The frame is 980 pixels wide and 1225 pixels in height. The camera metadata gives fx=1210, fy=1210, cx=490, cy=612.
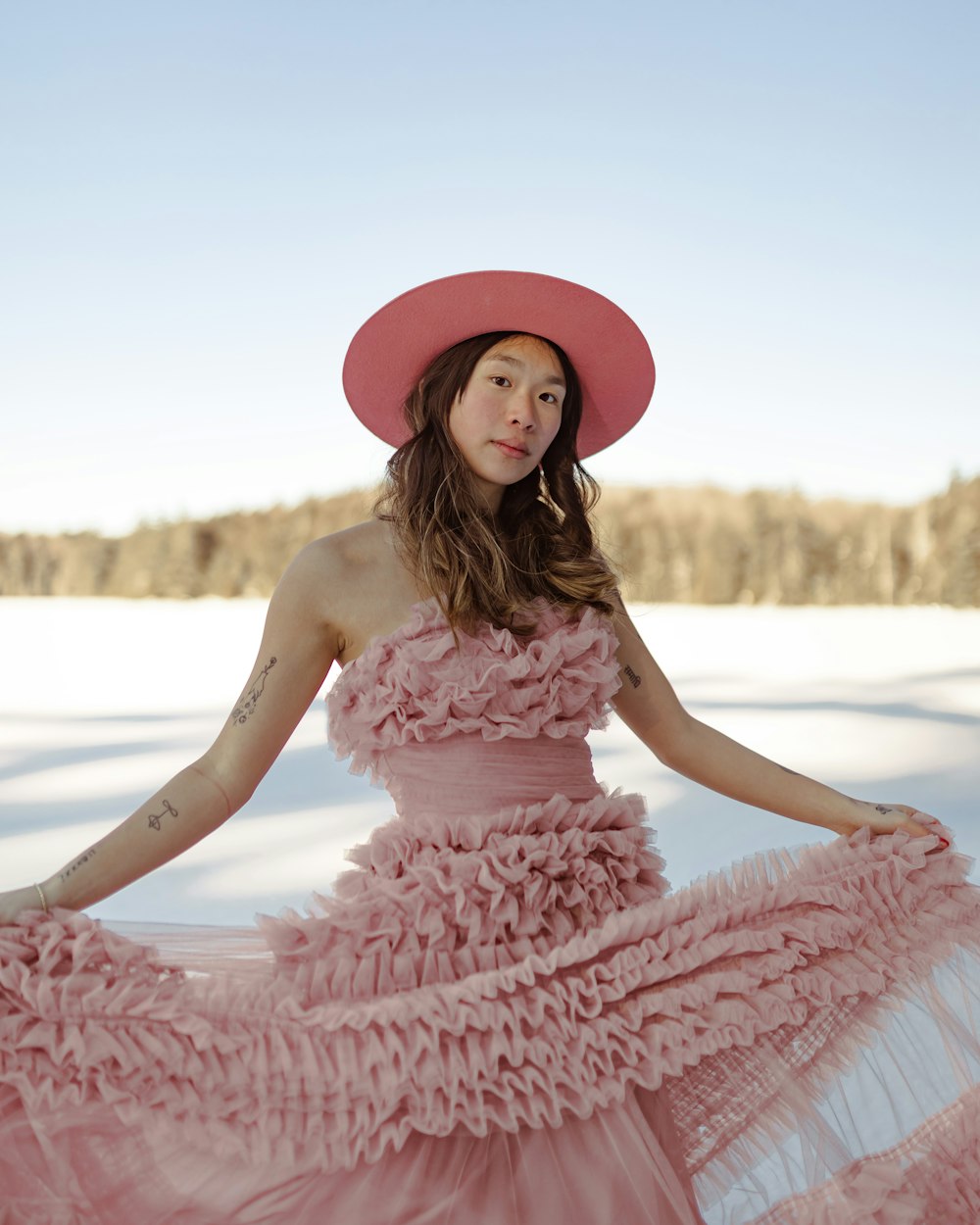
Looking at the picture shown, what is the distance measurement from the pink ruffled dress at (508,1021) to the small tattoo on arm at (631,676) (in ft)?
0.44

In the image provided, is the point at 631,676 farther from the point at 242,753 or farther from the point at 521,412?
the point at 242,753

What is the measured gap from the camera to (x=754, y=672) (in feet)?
23.4

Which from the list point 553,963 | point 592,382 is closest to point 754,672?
point 592,382

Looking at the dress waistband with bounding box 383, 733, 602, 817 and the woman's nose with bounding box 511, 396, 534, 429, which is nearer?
the dress waistband with bounding box 383, 733, 602, 817

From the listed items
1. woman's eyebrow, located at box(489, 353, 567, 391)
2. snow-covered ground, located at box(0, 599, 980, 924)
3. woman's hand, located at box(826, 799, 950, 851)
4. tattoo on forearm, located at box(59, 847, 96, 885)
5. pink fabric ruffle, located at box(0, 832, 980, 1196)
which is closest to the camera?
pink fabric ruffle, located at box(0, 832, 980, 1196)

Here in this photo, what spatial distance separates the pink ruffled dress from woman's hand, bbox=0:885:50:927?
3 centimetres

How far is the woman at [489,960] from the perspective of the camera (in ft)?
3.92

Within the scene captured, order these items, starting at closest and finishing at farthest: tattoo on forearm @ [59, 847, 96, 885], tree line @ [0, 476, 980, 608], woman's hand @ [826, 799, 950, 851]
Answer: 1. tattoo on forearm @ [59, 847, 96, 885]
2. woman's hand @ [826, 799, 950, 851]
3. tree line @ [0, 476, 980, 608]

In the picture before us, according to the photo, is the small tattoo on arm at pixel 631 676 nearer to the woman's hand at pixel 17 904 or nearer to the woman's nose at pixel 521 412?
the woman's nose at pixel 521 412

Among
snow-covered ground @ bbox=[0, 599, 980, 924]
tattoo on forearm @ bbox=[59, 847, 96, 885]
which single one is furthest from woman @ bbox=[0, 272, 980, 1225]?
snow-covered ground @ bbox=[0, 599, 980, 924]

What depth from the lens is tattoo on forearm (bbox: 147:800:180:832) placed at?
1376mm

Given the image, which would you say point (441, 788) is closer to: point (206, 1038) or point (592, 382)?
point (206, 1038)

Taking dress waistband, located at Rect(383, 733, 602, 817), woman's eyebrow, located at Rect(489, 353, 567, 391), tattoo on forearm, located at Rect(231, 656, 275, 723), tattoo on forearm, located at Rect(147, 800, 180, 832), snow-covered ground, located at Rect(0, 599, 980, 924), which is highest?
woman's eyebrow, located at Rect(489, 353, 567, 391)

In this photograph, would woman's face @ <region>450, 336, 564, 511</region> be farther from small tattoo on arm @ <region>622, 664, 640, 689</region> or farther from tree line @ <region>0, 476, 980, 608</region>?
tree line @ <region>0, 476, 980, 608</region>
